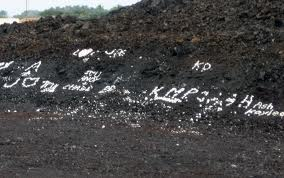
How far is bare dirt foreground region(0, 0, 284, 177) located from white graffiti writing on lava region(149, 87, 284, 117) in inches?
0.8

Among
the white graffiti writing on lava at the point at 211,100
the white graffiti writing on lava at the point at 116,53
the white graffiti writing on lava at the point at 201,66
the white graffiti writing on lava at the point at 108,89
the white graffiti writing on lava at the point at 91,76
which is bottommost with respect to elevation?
the white graffiti writing on lava at the point at 211,100

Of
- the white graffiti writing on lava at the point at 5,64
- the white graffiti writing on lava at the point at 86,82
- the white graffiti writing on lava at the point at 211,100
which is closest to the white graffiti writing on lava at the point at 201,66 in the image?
the white graffiti writing on lava at the point at 211,100

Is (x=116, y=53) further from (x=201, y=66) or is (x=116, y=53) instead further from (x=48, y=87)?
(x=201, y=66)

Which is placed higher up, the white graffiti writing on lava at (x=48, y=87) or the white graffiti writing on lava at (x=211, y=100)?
the white graffiti writing on lava at (x=48, y=87)

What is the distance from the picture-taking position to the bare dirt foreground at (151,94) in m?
7.67

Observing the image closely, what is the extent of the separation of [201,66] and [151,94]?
1.23 m

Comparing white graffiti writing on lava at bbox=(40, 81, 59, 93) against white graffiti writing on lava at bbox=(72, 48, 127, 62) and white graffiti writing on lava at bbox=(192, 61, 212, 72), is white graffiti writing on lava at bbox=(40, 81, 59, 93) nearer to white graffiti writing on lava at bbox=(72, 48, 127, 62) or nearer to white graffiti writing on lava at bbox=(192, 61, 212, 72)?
white graffiti writing on lava at bbox=(72, 48, 127, 62)

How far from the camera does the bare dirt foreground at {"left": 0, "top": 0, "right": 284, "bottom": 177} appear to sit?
7.67 meters

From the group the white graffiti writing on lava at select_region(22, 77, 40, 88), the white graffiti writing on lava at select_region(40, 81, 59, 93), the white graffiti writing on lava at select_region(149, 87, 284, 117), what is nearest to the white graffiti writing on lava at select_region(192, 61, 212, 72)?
the white graffiti writing on lava at select_region(149, 87, 284, 117)

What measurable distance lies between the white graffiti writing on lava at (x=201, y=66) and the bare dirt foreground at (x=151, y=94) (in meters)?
0.02

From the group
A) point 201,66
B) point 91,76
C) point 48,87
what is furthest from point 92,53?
point 201,66

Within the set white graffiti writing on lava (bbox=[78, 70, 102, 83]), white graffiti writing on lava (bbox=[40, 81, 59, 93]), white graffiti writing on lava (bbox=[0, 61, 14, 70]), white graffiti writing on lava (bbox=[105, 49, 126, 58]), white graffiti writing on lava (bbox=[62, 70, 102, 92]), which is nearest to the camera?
white graffiti writing on lava (bbox=[62, 70, 102, 92])

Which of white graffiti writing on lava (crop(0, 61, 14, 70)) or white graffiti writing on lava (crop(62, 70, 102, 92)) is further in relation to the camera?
white graffiti writing on lava (crop(0, 61, 14, 70))

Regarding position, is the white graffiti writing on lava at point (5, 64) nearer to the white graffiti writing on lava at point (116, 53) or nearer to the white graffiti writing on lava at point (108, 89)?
the white graffiti writing on lava at point (116, 53)
